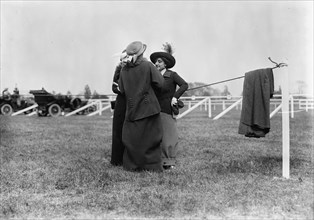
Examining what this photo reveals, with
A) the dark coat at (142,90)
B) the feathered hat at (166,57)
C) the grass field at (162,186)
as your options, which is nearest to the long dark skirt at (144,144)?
the dark coat at (142,90)

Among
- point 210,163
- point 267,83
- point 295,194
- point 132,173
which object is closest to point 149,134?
point 132,173

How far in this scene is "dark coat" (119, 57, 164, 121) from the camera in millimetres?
5664

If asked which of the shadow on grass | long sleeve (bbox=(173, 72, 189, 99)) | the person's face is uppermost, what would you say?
the person's face

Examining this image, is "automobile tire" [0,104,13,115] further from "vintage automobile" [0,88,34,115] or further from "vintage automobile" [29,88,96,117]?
"vintage automobile" [29,88,96,117]

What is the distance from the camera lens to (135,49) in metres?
5.84

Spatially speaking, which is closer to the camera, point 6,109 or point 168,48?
point 168,48

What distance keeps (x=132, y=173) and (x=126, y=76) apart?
1.33m

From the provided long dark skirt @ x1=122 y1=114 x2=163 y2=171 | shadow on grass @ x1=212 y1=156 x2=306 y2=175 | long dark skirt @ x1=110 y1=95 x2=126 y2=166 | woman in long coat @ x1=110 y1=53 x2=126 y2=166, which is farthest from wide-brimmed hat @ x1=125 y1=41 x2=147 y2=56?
shadow on grass @ x1=212 y1=156 x2=306 y2=175

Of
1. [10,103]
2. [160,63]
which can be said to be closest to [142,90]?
[160,63]

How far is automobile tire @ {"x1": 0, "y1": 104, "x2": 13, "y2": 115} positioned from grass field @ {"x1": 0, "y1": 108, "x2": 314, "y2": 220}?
13.7 metres

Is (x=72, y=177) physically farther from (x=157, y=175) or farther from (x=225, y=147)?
(x=225, y=147)

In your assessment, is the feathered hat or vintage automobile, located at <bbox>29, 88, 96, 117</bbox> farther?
vintage automobile, located at <bbox>29, 88, 96, 117</bbox>

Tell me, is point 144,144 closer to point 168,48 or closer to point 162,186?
point 162,186

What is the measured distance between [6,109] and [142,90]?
17.2 metres
